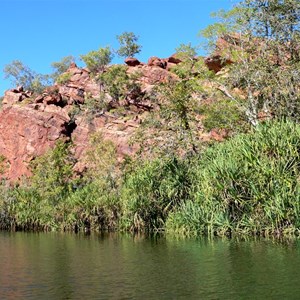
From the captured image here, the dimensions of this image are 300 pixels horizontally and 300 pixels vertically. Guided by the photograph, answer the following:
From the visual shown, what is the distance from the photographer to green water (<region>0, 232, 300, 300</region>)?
33.0ft

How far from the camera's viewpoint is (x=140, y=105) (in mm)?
54219

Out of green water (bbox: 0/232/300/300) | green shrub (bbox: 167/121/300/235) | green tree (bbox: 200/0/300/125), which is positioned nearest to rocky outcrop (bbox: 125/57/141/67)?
green tree (bbox: 200/0/300/125)

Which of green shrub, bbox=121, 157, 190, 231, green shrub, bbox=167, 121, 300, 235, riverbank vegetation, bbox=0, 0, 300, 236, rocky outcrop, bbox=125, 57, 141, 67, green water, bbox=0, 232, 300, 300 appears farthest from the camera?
rocky outcrop, bbox=125, 57, 141, 67

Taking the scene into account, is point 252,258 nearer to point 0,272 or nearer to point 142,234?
point 0,272

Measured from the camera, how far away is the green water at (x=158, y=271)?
1007 cm

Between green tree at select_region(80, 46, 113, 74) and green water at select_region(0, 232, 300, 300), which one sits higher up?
green tree at select_region(80, 46, 113, 74)

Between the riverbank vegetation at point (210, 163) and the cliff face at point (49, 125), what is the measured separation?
1155cm

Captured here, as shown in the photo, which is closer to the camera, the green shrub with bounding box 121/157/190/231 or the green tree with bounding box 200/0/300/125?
the green shrub with bounding box 121/157/190/231

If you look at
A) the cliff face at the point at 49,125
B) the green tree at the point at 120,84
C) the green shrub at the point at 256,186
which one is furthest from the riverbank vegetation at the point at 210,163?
the green tree at the point at 120,84

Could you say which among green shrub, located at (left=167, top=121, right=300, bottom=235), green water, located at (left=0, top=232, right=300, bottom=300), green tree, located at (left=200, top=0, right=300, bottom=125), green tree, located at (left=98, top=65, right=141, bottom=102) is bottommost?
green water, located at (left=0, top=232, right=300, bottom=300)

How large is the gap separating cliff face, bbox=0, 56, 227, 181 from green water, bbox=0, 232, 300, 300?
29257 mm

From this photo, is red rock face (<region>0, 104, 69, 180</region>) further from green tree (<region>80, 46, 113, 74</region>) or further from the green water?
the green water

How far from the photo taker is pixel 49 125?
50.4m

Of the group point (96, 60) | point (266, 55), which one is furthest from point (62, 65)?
point (266, 55)
